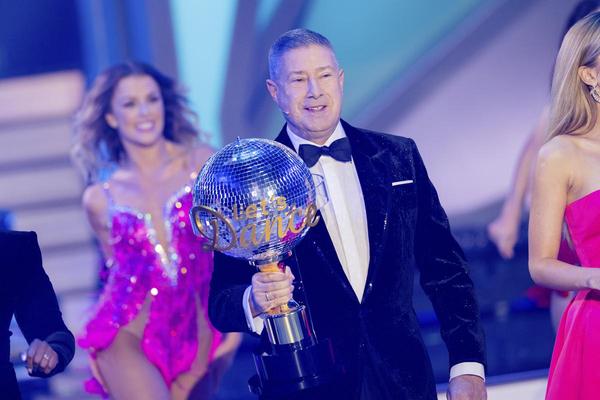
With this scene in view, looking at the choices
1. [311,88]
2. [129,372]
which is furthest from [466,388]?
[129,372]

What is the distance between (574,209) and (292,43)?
0.90 meters

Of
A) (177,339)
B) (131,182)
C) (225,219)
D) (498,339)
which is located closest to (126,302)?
(177,339)

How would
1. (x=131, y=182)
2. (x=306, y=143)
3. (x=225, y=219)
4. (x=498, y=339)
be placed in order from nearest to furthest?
1. (x=225, y=219)
2. (x=306, y=143)
3. (x=131, y=182)
4. (x=498, y=339)

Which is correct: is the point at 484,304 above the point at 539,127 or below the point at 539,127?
below

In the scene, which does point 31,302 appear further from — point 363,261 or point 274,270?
point 363,261

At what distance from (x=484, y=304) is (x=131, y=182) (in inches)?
114

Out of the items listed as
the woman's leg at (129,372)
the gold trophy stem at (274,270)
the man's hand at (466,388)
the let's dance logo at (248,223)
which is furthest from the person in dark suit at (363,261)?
the woman's leg at (129,372)

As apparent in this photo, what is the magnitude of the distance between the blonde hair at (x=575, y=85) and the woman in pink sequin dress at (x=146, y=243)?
5.63ft

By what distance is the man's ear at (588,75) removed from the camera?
9.52ft

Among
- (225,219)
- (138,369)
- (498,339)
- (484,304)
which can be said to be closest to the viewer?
(225,219)

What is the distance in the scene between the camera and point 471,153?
671 centimetres

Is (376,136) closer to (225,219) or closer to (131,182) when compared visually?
(225,219)

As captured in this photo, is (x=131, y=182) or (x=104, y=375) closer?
(x=104, y=375)

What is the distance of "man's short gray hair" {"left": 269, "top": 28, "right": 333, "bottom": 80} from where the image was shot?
283 centimetres
